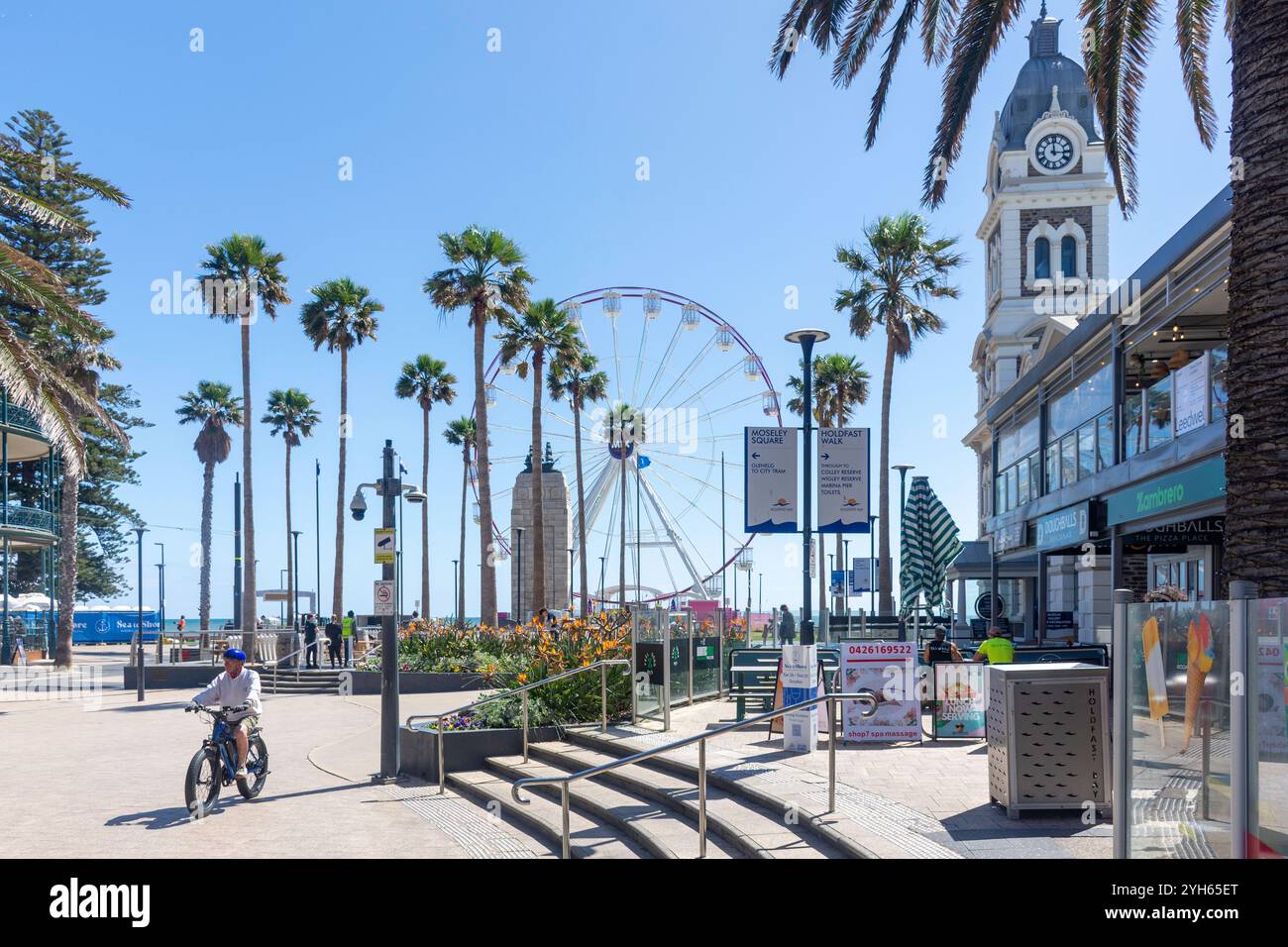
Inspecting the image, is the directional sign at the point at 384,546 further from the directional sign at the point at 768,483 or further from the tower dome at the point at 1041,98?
the tower dome at the point at 1041,98

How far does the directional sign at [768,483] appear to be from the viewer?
55.3 feet

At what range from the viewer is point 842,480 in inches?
650

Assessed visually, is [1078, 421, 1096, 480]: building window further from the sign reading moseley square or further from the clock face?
the clock face

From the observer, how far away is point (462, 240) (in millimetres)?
38969

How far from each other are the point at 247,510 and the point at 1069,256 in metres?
42.9

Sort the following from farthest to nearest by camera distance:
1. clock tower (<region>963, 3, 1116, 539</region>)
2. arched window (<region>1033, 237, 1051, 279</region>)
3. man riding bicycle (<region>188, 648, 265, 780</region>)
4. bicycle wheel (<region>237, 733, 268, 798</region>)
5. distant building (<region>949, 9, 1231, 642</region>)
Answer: arched window (<region>1033, 237, 1051, 279</region>), clock tower (<region>963, 3, 1116, 539</region>), distant building (<region>949, 9, 1231, 642</region>), bicycle wheel (<region>237, 733, 268, 798</region>), man riding bicycle (<region>188, 648, 265, 780</region>)

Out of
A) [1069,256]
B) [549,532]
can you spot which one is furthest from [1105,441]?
[549,532]

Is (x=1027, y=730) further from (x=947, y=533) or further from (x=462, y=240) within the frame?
(x=462, y=240)

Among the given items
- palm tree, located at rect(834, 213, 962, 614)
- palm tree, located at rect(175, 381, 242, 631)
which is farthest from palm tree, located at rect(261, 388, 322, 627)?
palm tree, located at rect(834, 213, 962, 614)

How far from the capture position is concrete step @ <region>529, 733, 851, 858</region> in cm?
843

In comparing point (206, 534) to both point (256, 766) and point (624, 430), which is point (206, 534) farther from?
point (256, 766)

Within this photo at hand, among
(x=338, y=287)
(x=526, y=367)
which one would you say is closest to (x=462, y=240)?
(x=526, y=367)

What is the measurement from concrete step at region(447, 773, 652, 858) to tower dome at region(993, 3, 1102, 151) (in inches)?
2248
